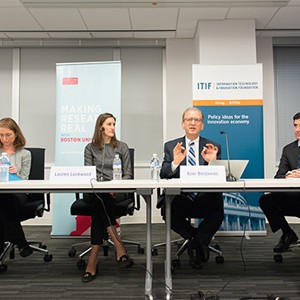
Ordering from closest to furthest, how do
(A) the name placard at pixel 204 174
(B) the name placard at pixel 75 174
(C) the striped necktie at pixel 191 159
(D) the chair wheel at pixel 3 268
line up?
1. (A) the name placard at pixel 204 174
2. (B) the name placard at pixel 75 174
3. (D) the chair wheel at pixel 3 268
4. (C) the striped necktie at pixel 191 159

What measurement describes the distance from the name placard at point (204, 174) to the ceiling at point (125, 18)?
2.23 m

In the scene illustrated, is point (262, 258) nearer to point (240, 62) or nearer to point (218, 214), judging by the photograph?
point (218, 214)

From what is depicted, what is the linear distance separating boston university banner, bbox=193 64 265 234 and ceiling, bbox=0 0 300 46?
0.68m

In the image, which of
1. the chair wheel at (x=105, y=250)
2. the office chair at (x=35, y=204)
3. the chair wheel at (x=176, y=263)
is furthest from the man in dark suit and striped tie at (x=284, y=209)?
the office chair at (x=35, y=204)

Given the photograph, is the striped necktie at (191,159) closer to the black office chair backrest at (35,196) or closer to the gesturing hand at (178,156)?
the gesturing hand at (178,156)

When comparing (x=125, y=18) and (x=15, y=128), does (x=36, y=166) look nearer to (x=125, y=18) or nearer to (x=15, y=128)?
(x=15, y=128)

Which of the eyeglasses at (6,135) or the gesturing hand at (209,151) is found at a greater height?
the eyeglasses at (6,135)

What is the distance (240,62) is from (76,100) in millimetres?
2050

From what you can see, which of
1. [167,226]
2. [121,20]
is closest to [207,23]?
[121,20]

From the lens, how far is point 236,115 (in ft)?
11.5

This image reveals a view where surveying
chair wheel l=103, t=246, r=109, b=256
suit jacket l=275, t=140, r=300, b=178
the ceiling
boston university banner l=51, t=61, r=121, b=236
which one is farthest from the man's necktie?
the ceiling

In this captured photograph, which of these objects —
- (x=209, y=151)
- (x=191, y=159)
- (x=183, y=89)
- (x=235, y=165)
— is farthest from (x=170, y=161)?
(x=183, y=89)

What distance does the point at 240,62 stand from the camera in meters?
3.81

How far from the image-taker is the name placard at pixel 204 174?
6.15 ft
